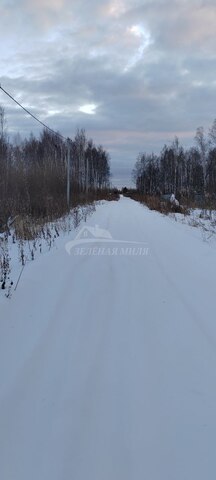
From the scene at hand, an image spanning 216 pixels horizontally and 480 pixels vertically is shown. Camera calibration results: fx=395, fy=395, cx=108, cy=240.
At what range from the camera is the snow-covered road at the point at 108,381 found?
86.2 inches

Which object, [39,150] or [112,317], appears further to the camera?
[39,150]

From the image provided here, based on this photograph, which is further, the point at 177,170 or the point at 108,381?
the point at 177,170

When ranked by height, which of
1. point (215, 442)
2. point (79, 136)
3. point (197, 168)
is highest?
point (79, 136)

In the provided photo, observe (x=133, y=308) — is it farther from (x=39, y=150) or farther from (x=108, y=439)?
(x=39, y=150)

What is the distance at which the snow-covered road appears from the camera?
2189 mm

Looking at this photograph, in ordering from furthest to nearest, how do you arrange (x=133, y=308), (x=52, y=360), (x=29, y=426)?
(x=133, y=308)
(x=52, y=360)
(x=29, y=426)

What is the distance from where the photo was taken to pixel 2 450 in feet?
7.40

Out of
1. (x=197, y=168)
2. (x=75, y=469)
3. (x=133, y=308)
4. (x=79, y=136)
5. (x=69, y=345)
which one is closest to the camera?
(x=75, y=469)

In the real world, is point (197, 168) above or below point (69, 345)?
above

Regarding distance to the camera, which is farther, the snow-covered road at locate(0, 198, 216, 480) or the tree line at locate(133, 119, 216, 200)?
the tree line at locate(133, 119, 216, 200)

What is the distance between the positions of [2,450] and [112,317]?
226 centimetres

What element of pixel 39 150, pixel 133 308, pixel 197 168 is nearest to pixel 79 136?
pixel 39 150

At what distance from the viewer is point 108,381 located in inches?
117

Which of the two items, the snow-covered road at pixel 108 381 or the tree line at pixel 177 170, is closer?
the snow-covered road at pixel 108 381
